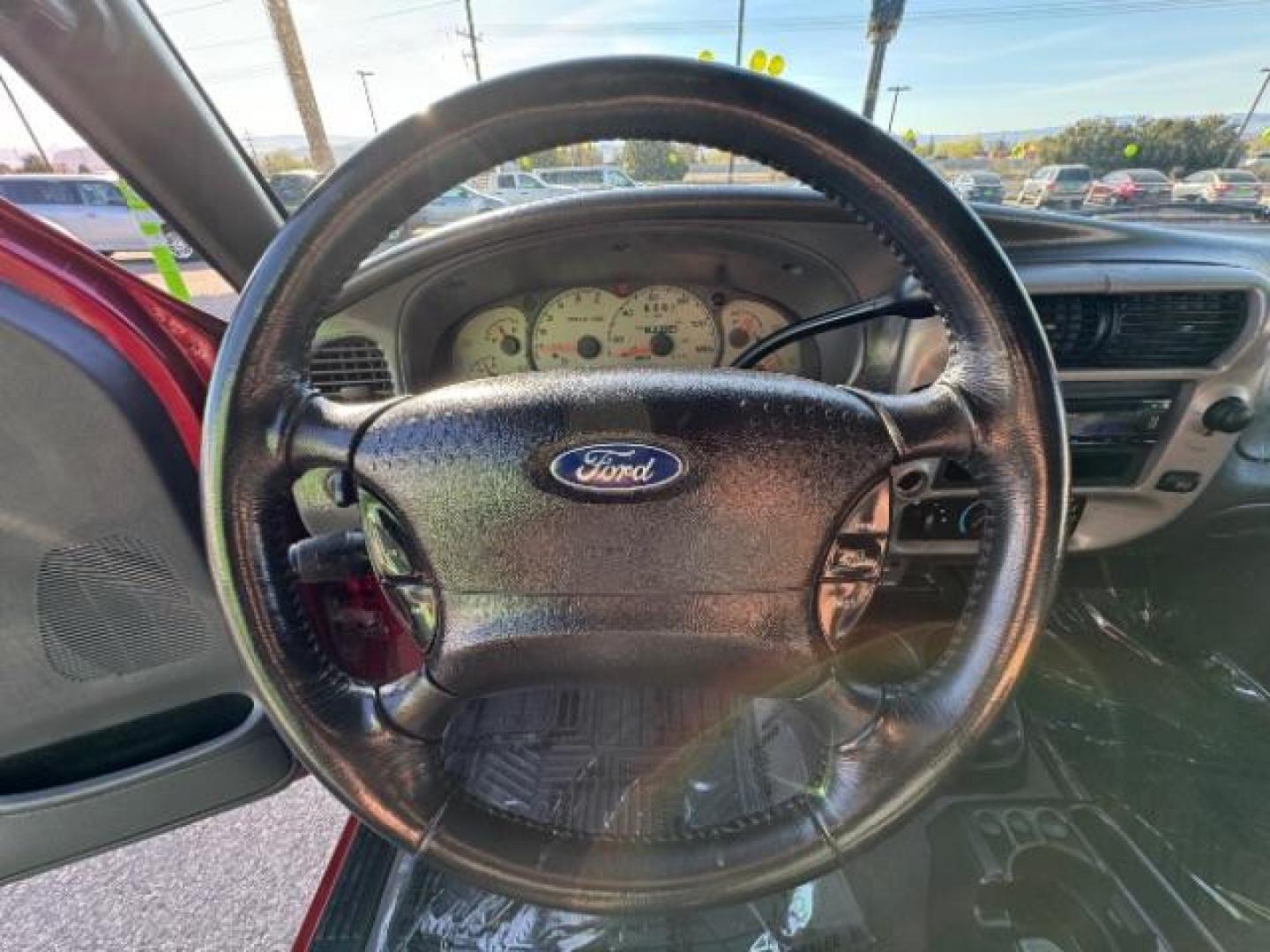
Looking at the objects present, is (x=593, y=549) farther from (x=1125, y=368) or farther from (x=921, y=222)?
(x=1125, y=368)

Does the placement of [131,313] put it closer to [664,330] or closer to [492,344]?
[492,344]

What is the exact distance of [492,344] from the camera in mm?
1866

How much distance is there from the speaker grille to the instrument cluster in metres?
0.91

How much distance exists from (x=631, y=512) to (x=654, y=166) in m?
1.55

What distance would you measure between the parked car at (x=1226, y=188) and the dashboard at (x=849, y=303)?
227cm

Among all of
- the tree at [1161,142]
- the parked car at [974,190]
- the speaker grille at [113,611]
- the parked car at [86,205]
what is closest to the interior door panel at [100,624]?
the speaker grille at [113,611]

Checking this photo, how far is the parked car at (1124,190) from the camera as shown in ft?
9.60

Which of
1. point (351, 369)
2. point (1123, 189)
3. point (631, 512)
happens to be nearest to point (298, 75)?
point (351, 369)

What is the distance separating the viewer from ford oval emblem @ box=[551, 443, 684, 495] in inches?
29.4

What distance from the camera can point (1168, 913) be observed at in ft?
3.98

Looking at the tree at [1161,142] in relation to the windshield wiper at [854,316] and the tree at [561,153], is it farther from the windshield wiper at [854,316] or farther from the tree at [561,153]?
the tree at [561,153]

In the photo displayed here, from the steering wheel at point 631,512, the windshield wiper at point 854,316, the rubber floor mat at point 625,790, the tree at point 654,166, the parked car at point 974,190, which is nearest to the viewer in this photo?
the steering wheel at point 631,512

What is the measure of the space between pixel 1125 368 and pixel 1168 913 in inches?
40.8

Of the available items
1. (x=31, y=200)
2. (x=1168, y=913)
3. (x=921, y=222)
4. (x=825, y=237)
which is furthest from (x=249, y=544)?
(x=31, y=200)
